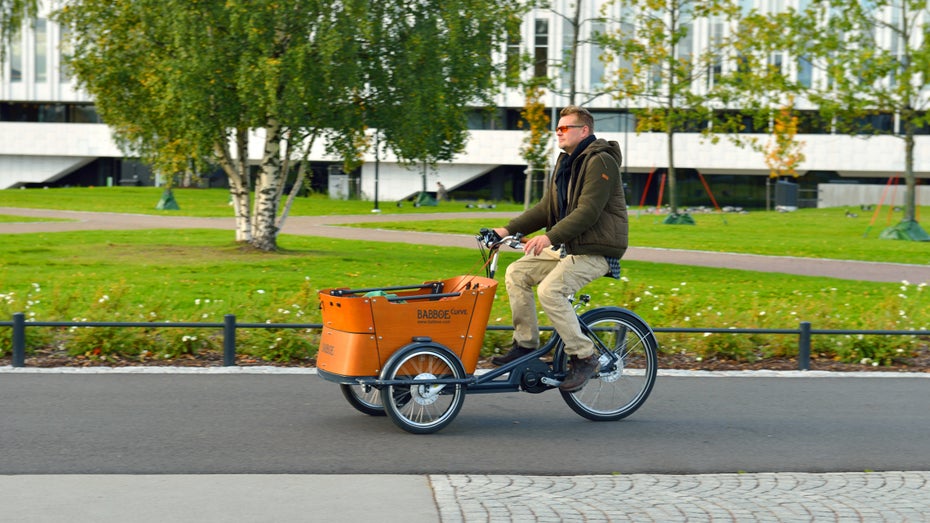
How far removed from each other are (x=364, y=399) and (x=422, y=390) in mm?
657

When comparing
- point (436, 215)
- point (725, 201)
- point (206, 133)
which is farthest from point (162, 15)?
A: point (725, 201)

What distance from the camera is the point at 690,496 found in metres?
5.98

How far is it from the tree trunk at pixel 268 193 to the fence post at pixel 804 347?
48.2 feet

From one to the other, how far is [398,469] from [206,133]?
15.7m

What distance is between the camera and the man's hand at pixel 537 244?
729 centimetres

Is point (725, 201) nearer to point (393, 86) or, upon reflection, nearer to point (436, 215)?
point (436, 215)

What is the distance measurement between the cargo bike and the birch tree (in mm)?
13492

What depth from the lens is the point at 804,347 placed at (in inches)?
404

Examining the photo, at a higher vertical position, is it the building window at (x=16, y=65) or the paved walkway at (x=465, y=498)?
the building window at (x=16, y=65)

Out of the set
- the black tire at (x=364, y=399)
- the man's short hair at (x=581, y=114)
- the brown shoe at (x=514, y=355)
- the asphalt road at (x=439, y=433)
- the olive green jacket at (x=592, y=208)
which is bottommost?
the asphalt road at (x=439, y=433)

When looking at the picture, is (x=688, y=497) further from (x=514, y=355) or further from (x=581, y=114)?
(x=581, y=114)

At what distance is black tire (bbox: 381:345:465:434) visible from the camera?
7273 mm

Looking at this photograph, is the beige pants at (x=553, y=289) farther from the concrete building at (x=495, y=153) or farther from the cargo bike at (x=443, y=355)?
the concrete building at (x=495, y=153)

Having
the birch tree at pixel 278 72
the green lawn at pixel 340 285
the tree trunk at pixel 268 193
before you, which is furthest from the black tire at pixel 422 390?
the tree trunk at pixel 268 193
